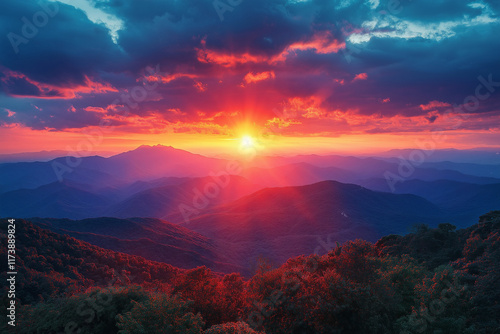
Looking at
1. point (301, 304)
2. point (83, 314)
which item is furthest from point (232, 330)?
point (83, 314)

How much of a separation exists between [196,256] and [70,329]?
6600 cm

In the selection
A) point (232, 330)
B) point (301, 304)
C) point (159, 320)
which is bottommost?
point (301, 304)

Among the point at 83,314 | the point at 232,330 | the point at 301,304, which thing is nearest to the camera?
the point at 232,330

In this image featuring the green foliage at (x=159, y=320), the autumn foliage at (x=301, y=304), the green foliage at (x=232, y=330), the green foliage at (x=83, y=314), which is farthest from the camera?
the green foliage at (x=83, y=314)

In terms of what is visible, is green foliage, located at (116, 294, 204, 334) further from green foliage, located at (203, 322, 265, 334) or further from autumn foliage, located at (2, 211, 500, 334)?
green foliage, located at (203, 322, 265, 334)

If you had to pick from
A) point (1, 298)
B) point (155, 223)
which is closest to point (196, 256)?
point (155, 223)

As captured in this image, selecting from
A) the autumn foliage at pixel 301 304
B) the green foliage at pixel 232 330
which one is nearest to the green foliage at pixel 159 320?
the autumn foliage at pixel 301 304

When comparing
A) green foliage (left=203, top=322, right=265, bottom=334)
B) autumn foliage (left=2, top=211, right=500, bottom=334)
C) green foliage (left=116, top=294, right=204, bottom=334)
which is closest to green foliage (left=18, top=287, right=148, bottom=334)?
autumn foliage (left=2, top=211, right=500, bottom=334)

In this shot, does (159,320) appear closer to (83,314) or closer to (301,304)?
(83,314)

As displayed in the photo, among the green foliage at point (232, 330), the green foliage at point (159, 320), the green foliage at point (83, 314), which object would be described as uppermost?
the green foliage at point (159, 320)

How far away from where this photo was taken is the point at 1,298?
22.7m

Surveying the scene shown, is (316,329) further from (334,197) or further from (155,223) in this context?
(334,197)

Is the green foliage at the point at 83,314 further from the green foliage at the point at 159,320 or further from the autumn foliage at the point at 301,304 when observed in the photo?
the green foliage at the point at 159,320

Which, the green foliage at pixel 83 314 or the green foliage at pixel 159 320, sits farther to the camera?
the green foliage at pixel 83 314
